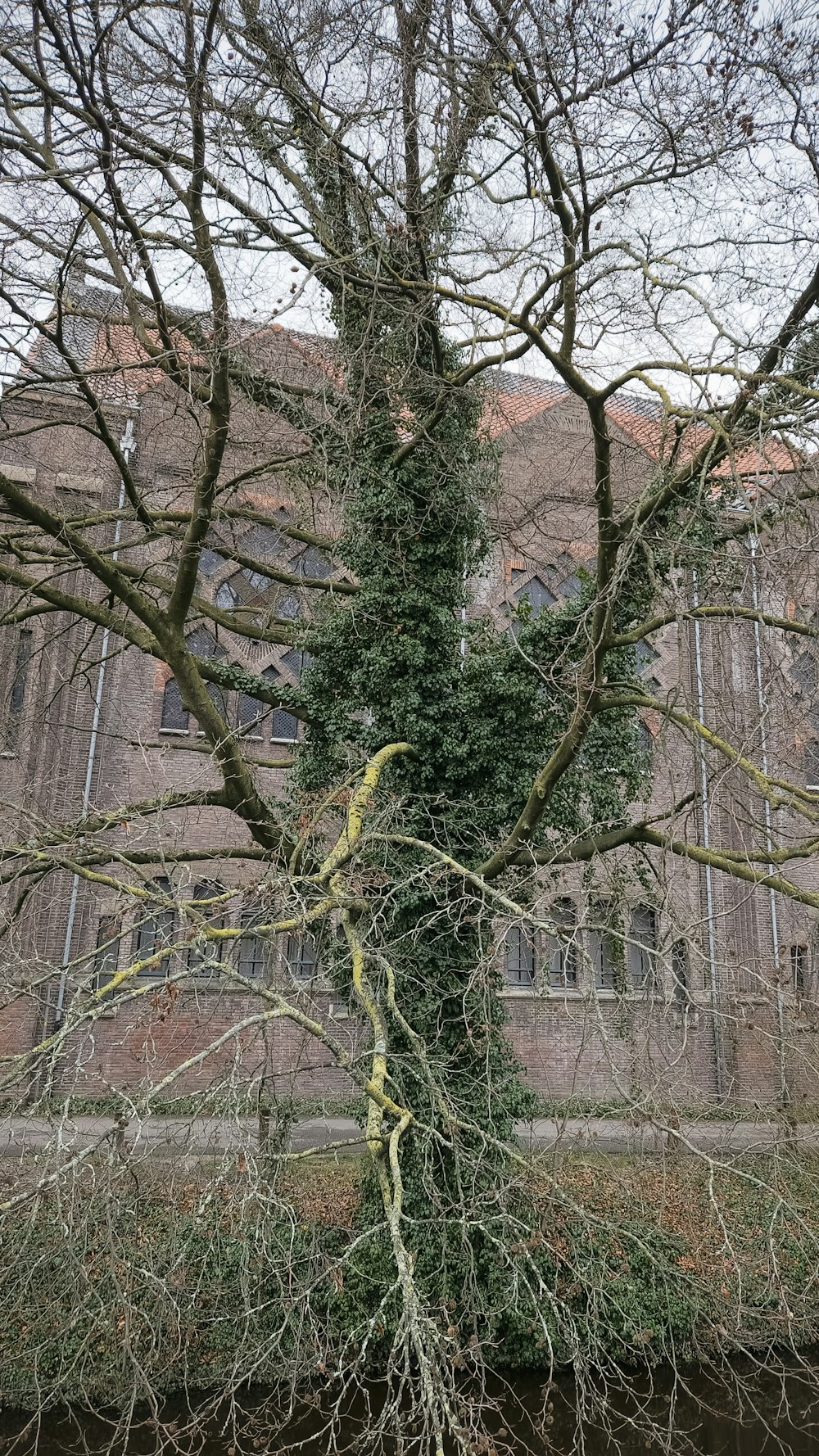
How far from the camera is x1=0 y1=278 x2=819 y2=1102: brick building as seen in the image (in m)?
5.27

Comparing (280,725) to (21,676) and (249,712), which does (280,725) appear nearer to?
(249,712)

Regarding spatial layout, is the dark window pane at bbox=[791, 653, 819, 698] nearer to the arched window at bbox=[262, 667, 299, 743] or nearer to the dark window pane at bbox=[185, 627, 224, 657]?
the dark window pane at bbox=[185, 627, 224, 657]

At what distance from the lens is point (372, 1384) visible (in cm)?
873

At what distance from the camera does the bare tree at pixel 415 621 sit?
506cm

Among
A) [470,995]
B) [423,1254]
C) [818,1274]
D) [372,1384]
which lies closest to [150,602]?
[470,995]

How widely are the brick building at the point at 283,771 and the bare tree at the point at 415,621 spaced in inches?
4.1

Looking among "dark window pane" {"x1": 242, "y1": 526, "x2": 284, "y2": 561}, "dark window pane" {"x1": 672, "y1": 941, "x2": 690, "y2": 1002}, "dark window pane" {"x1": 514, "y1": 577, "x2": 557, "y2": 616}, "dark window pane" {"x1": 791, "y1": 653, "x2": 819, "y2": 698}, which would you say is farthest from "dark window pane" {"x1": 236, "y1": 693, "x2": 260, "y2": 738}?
"dark window pane" {"x1": 791, "y1": 653, "x2": 819, "y2": 698}

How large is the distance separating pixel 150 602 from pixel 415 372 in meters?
2.96

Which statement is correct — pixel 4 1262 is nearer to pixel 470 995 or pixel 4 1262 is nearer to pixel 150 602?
pixel 470 995

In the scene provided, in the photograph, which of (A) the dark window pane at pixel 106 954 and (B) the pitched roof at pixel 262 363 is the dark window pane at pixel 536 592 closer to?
(B) the pitched roof at pixel 262 363

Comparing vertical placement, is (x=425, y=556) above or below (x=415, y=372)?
below

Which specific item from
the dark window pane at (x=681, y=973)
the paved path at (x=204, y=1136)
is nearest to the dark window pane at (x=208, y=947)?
the paved path at (x=204, y=1136)

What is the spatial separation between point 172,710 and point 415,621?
7.84 meters

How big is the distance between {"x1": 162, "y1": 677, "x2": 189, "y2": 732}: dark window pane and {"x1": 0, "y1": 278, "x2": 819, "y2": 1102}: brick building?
0.19 ft
